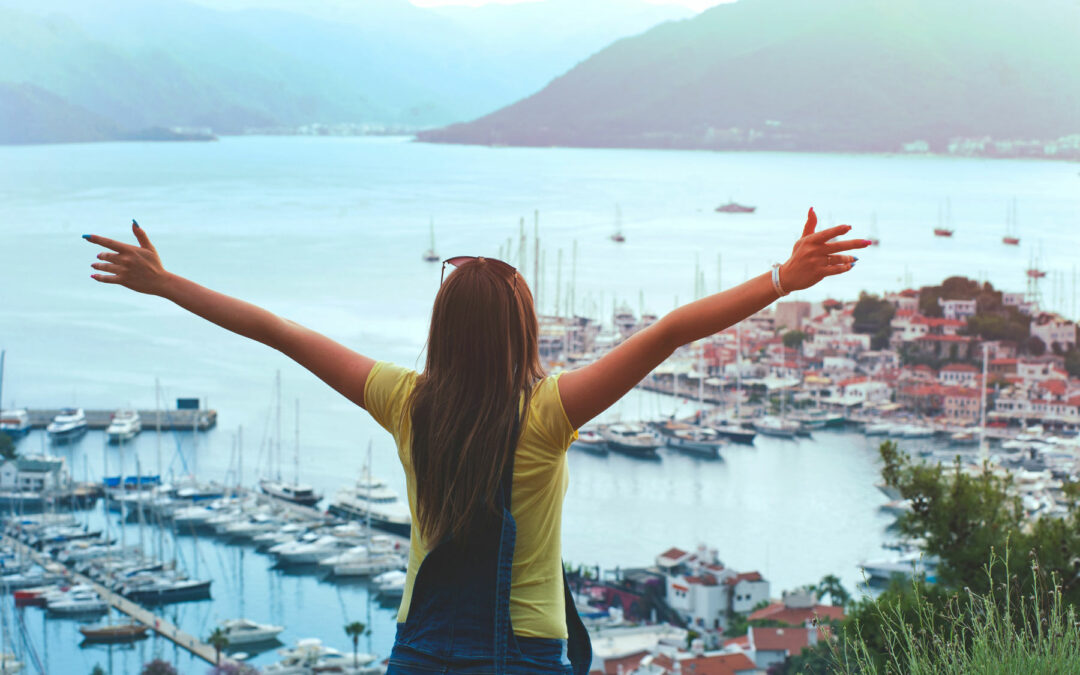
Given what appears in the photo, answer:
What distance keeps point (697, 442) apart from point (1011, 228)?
23.5 m

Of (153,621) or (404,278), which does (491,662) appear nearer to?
(153,621)

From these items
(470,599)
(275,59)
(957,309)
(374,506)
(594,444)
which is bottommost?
(374,506)

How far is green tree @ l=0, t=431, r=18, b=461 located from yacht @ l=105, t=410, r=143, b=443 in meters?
1.17

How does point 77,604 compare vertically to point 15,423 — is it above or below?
below

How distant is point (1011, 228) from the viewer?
117 ft

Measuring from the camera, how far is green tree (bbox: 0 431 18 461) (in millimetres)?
15047

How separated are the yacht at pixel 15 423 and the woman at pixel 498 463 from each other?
56.1ft

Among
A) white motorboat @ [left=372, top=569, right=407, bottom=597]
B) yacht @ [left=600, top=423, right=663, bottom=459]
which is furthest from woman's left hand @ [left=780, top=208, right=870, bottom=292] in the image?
yacht @ [left=600, top=423, right=663, bottom=459]

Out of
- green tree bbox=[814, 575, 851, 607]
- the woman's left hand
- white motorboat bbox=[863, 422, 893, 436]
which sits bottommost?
green tree bbox=[814, 575, 851, 607]

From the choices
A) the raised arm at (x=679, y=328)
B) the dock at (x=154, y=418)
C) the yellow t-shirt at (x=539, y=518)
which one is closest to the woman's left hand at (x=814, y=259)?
the raised arm at (x=679, y=328)

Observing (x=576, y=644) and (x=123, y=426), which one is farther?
(x=123, y=426)

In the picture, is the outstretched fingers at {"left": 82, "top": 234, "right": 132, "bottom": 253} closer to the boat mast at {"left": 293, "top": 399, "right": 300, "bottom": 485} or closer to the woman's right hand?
the woman's right hand

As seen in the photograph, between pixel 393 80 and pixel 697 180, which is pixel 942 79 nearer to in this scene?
pixel 697 180

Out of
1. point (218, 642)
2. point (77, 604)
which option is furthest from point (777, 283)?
point (77, 604)
